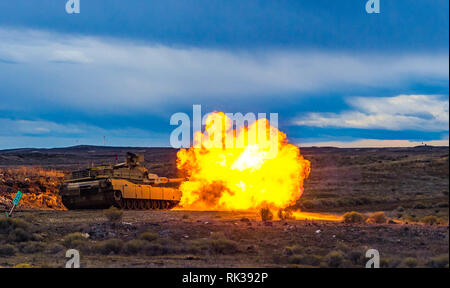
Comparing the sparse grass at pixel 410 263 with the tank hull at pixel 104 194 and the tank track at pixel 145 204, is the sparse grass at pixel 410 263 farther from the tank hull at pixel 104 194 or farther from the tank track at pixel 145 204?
the tank track at pixel 145 204

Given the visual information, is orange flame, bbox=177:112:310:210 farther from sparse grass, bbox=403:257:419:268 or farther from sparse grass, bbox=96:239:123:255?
sparse grass, bbox=403:257:419:268

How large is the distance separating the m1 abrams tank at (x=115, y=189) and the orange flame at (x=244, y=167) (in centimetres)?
357

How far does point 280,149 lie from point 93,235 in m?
14.1

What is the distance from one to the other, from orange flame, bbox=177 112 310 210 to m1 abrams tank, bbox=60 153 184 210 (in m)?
3.57

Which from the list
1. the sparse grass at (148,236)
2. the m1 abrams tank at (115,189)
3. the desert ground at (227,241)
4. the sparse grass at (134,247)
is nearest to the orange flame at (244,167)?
the m1 abrams tank at (115,189)

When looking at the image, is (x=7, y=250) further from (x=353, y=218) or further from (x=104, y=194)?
(x=104, y=194)

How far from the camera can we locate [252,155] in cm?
3847

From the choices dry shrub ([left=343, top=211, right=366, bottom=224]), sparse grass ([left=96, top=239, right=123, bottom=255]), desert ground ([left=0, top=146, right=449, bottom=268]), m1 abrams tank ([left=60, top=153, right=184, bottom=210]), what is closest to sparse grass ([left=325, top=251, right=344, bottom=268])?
desert ground ([left=0, top=146, right=449, bottom=268])

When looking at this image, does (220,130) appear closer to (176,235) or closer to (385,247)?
(176,235)

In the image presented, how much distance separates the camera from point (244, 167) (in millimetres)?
38938

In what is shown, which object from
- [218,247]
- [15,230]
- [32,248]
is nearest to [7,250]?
[32,248]

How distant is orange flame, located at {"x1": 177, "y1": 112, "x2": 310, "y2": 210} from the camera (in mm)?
37438
